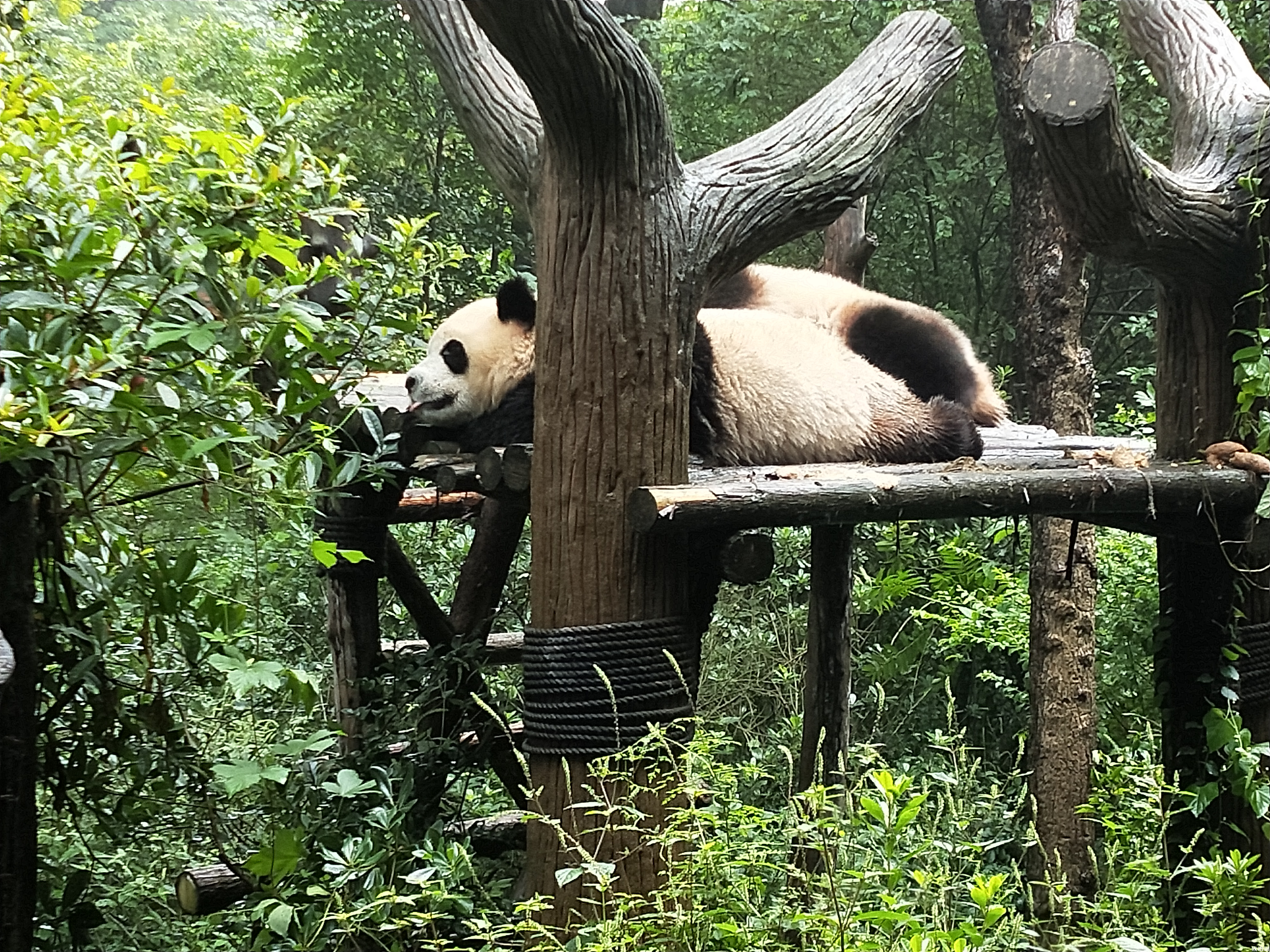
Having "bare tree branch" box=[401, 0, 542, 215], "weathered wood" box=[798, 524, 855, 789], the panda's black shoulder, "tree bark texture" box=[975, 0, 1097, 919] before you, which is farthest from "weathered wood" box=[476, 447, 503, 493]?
"tree bark texture" box=[975, 0, 1097, 919]

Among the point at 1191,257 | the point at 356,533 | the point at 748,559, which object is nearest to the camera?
the point at 748,559

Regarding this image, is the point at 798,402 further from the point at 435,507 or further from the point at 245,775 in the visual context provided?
the point at 245,775

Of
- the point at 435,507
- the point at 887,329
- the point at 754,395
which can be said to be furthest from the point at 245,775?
the point at 887,329

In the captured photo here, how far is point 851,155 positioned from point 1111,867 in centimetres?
161

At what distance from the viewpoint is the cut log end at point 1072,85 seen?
240cm

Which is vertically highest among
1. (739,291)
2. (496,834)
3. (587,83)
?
(739,291)

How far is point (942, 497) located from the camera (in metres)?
2.54

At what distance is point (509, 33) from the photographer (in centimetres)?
201

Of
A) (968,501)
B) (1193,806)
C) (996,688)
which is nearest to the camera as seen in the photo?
(968,501)

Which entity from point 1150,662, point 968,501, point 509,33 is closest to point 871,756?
point 968,501

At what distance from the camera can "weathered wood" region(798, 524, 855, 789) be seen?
362 centimetres

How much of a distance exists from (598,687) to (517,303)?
4.05ft

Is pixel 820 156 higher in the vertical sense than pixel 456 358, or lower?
higher

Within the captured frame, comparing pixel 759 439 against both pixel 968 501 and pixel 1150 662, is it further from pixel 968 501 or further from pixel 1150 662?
pixel 1150 662
